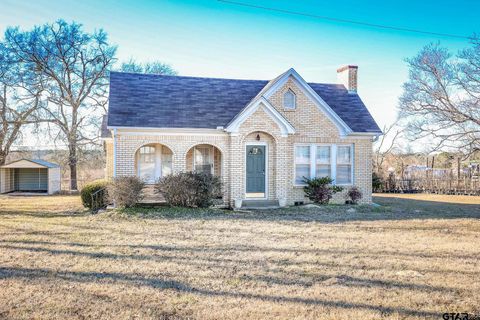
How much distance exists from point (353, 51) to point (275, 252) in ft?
54.4

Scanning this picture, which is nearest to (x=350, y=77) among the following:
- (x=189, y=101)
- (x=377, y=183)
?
(x=189, y=101)

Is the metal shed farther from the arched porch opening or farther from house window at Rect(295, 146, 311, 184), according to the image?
house window at Rect(295, 146, 311, 184)

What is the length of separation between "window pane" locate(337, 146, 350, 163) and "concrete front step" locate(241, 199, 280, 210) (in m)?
3.66

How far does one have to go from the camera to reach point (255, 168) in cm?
1647

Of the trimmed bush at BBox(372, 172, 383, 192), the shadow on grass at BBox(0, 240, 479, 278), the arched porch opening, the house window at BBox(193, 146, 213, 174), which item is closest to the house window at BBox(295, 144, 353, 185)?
the house window at BBox(193, 146, 213, 174)

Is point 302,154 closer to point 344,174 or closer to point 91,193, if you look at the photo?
point 344,174

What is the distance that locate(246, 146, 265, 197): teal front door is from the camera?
16406mm

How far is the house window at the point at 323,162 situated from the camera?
56.6 feet

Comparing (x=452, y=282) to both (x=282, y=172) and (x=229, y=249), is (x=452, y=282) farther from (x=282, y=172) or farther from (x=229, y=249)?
(x=282, y=172)

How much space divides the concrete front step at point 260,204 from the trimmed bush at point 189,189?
161 centimetres

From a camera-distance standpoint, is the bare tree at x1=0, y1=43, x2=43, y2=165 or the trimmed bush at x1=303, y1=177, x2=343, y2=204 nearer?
the trimmed bush at x1=303, y1=177, x2=343, y2=204

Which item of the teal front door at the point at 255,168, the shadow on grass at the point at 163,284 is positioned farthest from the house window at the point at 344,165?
the shadow on grass at the point at 163,284

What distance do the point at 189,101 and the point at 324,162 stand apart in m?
6.52

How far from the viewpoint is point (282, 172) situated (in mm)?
16328
